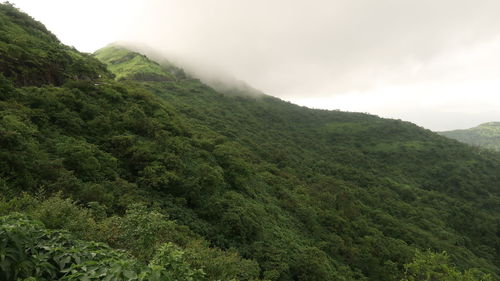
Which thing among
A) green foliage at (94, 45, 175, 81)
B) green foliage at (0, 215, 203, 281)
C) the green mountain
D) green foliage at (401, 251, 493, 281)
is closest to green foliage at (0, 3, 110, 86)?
the green mountain

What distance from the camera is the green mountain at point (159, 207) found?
7.73 meters

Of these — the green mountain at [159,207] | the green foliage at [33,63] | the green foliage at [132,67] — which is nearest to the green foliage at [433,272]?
the green mountain at [159,207]

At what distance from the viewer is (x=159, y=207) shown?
21719mm

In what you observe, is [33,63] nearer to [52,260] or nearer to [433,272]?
[52,260]

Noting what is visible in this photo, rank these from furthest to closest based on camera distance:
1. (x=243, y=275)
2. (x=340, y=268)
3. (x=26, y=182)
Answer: (x=340, y=268)
(x=243, y=275)
(x=26, y=182)

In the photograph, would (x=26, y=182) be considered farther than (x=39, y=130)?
No

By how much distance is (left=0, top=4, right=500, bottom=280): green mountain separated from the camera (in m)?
7.73

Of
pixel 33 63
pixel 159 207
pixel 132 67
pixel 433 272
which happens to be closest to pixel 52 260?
pixel 159 207

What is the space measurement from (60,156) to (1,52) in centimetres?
1470

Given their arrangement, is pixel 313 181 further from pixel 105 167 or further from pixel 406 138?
pixel 406 138

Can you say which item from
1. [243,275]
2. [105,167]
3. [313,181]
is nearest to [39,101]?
[105,167]

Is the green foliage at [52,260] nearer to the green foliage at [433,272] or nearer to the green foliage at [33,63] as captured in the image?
the green foliage at [33,63]

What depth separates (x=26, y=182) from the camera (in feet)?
48.8

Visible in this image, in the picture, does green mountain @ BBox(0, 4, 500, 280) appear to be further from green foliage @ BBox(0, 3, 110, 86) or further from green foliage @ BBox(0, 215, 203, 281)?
green foliage @ BBox(0, 3, 110, 86)
